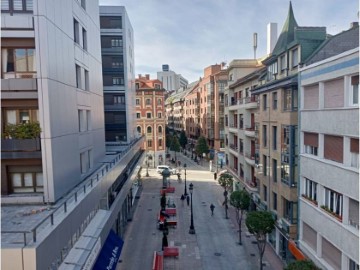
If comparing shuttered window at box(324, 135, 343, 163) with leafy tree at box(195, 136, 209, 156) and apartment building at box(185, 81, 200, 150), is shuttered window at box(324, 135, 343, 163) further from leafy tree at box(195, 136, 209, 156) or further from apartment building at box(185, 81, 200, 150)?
apartment building at box(185, 81, 200, 150)

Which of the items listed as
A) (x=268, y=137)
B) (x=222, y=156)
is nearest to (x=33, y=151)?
(x=268, y=137)

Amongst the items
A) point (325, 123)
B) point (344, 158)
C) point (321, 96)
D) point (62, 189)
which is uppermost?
point (321, 96)

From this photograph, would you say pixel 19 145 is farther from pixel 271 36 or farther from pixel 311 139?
pixel 271 36

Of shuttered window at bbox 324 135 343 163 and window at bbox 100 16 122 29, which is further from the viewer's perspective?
window at bbox 100 16 122 29

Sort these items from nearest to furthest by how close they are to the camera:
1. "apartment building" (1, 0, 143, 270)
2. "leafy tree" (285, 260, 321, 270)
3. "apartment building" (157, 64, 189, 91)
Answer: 1. "apartment building" (1, 0, 143, 270)
2. "leafy tree" (285, 260, 321, 270)
3. "apartment building" (157, 64, 189, 91)

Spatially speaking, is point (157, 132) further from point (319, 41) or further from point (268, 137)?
point (319, 41)

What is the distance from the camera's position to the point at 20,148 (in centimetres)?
1225

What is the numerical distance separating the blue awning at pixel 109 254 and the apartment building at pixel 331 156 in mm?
10591

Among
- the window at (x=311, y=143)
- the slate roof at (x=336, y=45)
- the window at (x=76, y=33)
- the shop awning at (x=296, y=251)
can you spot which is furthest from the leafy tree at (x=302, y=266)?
the window at (x=76, y=33)

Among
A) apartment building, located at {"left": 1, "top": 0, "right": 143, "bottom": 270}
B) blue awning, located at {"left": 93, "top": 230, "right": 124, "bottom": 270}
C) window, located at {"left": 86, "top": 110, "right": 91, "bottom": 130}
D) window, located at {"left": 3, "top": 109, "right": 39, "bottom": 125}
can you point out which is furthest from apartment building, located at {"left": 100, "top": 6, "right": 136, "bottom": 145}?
window, located at {"left": 3, "top": 109, "right": 39, "bottom": 125}

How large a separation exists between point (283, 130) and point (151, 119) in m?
43.0

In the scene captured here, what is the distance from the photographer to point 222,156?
53469mm

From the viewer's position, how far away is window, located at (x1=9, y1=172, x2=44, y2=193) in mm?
13141

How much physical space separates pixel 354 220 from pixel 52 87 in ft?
46.6
